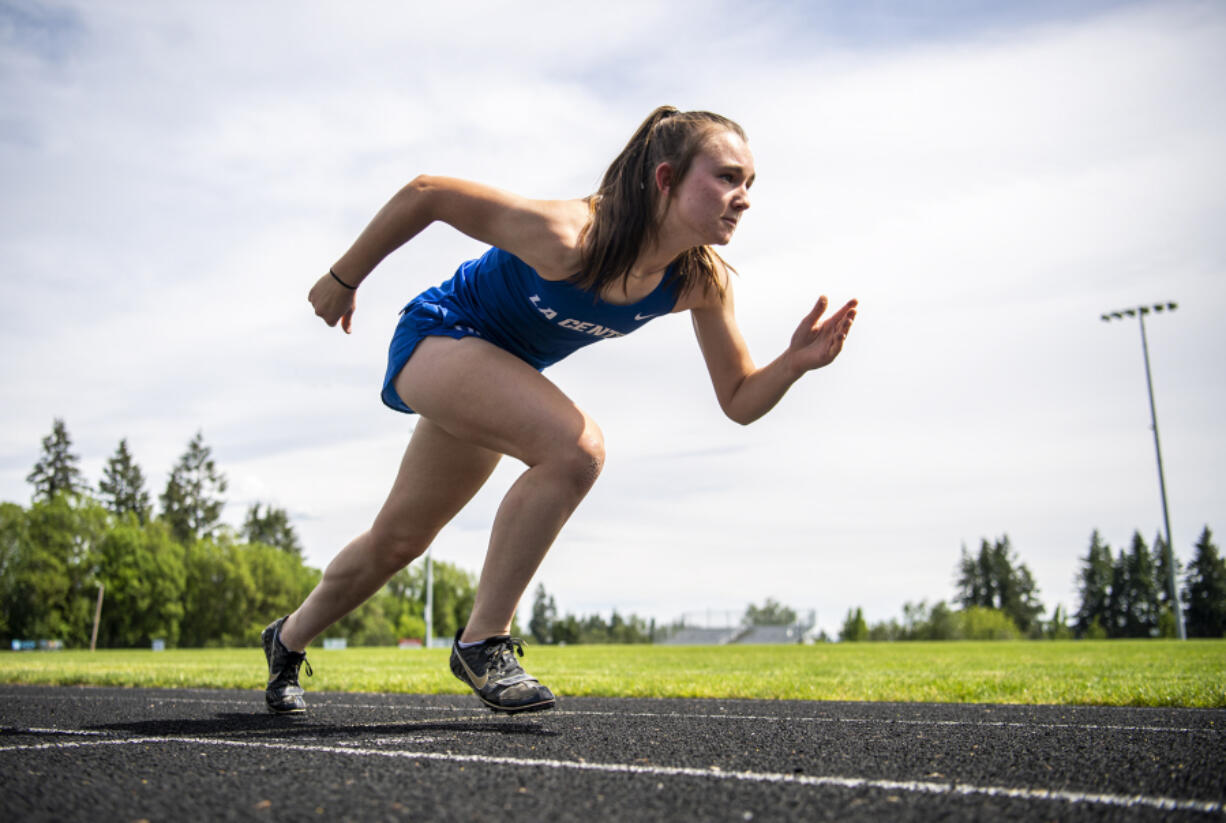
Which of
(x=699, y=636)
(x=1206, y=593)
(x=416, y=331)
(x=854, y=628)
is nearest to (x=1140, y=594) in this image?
(x=1206, y=593)

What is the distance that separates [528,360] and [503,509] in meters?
0.69

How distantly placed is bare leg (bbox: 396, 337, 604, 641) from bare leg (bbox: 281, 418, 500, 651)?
0.36m

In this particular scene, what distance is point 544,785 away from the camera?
2.08 m

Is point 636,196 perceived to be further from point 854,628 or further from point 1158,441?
point 854,628

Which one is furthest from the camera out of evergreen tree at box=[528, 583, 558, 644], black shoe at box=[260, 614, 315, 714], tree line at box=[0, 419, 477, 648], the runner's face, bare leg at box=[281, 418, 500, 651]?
evergreen tree at box=[528, 583, 558, 644]

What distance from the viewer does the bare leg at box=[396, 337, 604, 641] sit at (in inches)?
120

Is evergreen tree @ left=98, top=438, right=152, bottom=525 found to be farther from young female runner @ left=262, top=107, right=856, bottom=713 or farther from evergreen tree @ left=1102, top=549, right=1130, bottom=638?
evergreen tree @ left=1102, top=549, right=1130, bottom=638

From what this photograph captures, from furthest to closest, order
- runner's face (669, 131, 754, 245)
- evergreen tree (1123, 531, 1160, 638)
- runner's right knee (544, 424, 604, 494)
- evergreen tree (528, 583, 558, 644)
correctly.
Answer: evergreen tree (528, 583, 558, 644), evergreen tree (1123, 531, 1160, 638), runner's right knee (544, 424, 604, 494), runner's face (669, 131, 754, 245)

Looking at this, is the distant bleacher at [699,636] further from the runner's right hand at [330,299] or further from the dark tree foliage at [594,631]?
the runner's right hand at [330,299]

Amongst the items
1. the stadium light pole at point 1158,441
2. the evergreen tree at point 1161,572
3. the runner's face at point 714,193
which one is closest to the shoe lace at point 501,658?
the runner's face at point 714,193

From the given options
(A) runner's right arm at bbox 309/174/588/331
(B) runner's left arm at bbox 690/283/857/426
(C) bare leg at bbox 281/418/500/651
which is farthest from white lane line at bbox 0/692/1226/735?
(A) runner's right arm at bbox 309/174/588/331

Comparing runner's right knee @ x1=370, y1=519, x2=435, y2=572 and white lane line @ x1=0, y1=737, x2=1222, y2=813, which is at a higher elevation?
runner's right knee @ x1=370, y1=519, x2=435, y2=572

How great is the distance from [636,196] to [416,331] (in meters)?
1.01

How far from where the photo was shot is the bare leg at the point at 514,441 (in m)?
3.04
